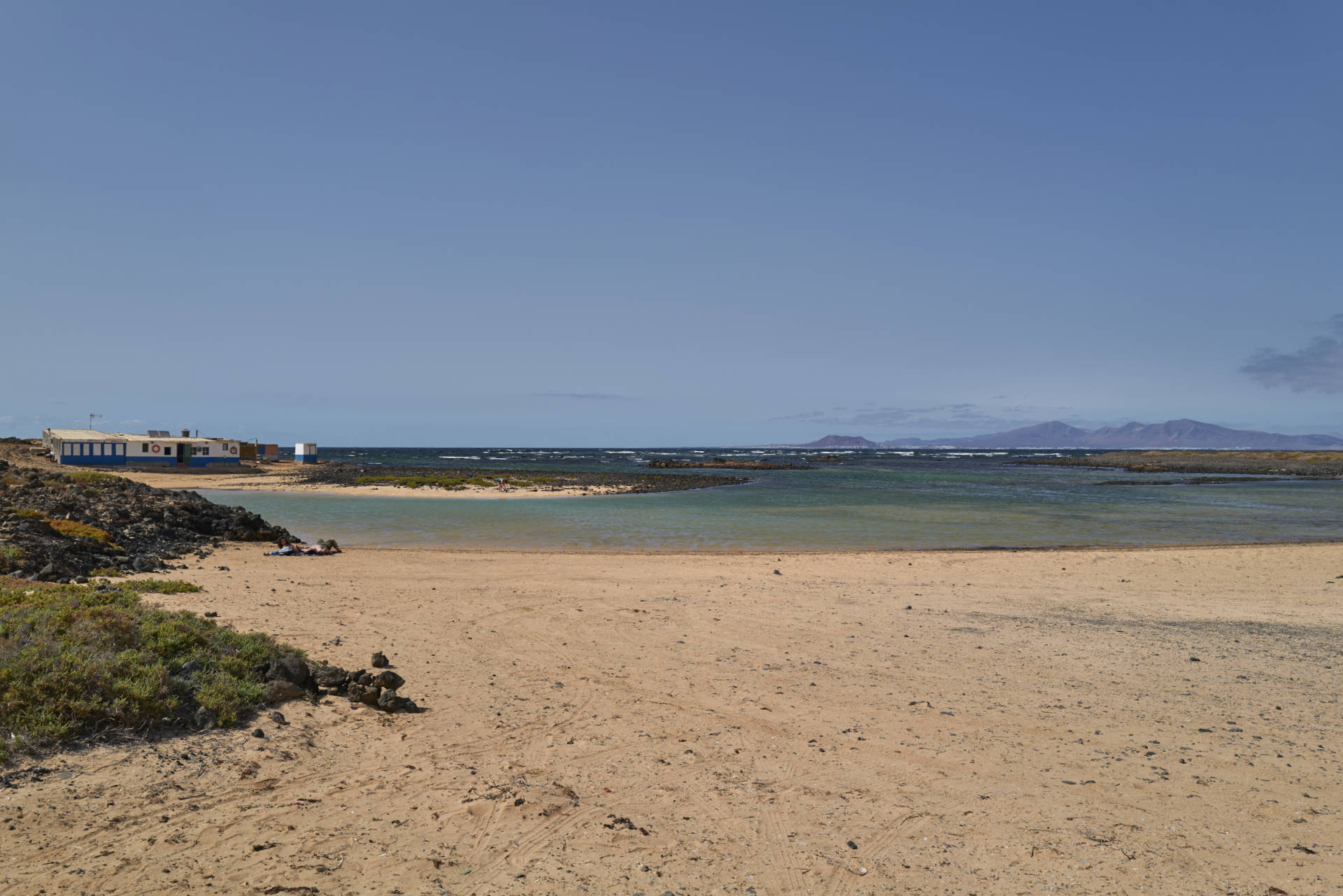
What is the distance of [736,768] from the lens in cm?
678

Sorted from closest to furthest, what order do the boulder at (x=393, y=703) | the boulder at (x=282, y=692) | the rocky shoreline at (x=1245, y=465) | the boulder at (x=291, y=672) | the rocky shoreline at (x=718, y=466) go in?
the boulder at (x=282, y=692), the boulder at (x=393, y=703), the boulder at (x=291, y=672), the rocky shoreline at (x=1245, y=465), the rocky shoreline at (x=718, y=466)

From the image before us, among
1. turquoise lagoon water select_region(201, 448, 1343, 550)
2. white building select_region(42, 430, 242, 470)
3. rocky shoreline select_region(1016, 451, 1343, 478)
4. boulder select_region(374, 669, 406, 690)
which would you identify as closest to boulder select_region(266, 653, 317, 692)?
boulder select_region(374, 669, 406, 690)

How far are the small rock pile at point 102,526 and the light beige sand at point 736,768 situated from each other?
333 centimetres

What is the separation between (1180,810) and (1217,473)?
10858cm

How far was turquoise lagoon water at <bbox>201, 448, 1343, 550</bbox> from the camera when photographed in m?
27.2

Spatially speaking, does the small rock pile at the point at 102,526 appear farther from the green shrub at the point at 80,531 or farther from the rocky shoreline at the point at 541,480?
the rocky shoreline at the point at 541,480

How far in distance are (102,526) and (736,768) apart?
19740 mm

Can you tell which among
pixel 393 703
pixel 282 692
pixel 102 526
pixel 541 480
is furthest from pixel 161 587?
pixel 541 480

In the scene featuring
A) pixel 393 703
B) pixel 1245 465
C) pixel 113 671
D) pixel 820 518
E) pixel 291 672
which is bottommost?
pixel 820 518

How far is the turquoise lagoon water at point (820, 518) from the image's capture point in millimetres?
27234

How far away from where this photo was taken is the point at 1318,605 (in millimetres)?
14867

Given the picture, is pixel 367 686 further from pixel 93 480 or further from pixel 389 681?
pixel 93 480

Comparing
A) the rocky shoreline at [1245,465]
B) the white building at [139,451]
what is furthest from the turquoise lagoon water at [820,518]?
the rocky shoreline at [1245,465]

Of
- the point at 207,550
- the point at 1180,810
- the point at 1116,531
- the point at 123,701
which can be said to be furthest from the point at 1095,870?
the point at 1116,531
